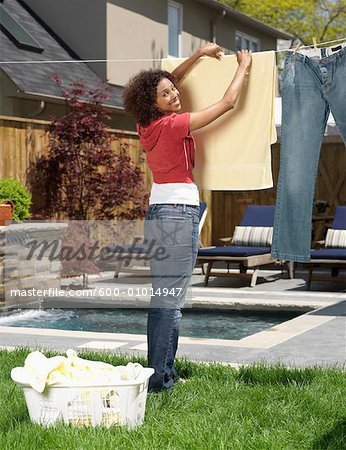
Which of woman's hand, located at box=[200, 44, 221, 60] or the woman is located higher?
woman's hand, located at box=[200, 44, 221, 60]

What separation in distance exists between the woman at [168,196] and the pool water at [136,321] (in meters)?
3.20

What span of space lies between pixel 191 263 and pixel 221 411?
89cm

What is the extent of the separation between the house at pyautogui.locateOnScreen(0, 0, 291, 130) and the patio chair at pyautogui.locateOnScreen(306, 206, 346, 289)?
474cm

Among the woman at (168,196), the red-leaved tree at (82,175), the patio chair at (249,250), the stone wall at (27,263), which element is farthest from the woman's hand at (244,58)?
the red-leaved tree at (82,175)

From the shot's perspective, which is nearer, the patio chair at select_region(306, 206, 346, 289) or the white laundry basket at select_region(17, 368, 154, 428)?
the white laundry basket at select_region(17, 368, 154, 428)

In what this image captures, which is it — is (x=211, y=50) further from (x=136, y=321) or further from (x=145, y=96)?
(x=136, y=321)

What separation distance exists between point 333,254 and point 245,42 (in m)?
12.7

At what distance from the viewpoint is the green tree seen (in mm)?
31062

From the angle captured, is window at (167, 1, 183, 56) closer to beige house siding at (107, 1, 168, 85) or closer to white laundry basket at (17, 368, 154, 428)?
beige house siding at (107, 1, 168, 85)

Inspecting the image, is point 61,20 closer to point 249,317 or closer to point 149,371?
point 249,317

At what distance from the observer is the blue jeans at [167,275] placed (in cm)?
480

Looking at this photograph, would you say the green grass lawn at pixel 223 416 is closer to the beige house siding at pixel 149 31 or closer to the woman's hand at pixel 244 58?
the woman's hand at pixel 244 58

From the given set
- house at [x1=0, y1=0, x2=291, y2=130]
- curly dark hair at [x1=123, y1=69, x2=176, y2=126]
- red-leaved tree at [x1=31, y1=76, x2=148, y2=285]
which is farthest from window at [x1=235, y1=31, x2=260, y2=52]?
curly dark hair at [x1=123, y1=69, x2=176, y2=126]

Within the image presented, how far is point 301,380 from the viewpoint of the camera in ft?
16.8
